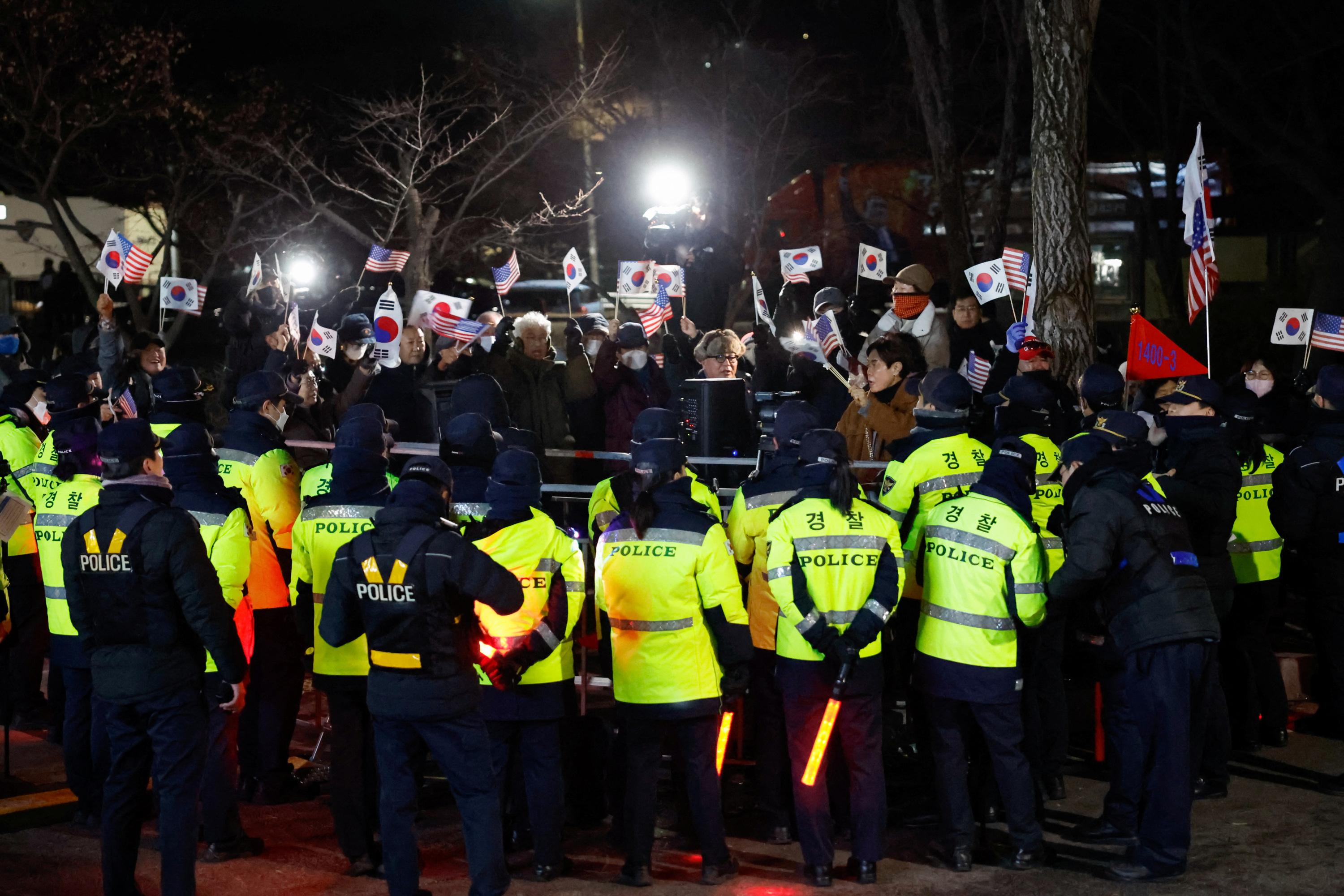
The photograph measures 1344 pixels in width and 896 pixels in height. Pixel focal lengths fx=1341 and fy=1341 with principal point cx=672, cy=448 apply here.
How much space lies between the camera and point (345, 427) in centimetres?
632

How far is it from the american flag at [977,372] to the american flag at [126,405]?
6.51 meters

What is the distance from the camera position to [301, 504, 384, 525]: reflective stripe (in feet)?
21.3

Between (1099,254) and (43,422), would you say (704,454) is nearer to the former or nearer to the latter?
(43,422)

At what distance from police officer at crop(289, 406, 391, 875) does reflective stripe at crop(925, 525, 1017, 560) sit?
2.66m

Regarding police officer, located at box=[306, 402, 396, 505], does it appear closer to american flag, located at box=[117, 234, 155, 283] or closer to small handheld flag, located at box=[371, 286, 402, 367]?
small handheld flag, located at box=[371, 286, 402, 367]

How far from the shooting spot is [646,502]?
6238 mm

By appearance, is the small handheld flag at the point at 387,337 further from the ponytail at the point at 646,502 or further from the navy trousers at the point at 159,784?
the navy trousers at the point at 159,784

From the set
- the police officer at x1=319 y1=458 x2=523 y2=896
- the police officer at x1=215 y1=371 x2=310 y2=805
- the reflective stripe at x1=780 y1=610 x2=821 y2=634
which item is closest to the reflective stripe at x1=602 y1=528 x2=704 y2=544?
the reflective stripe at x1=780 y1=610 x2=821 y2=634

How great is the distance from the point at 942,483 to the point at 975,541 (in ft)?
2.65

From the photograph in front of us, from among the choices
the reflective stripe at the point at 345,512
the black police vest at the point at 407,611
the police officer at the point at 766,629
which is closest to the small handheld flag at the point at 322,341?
the reflective stripe at the point at 345,512

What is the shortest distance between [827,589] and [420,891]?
89.2 inches

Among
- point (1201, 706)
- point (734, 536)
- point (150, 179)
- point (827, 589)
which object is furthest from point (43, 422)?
point (150, 179)

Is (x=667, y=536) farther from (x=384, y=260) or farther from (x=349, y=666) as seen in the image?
(x=384, y=260)

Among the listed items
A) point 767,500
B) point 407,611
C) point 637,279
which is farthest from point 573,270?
point 407,611
